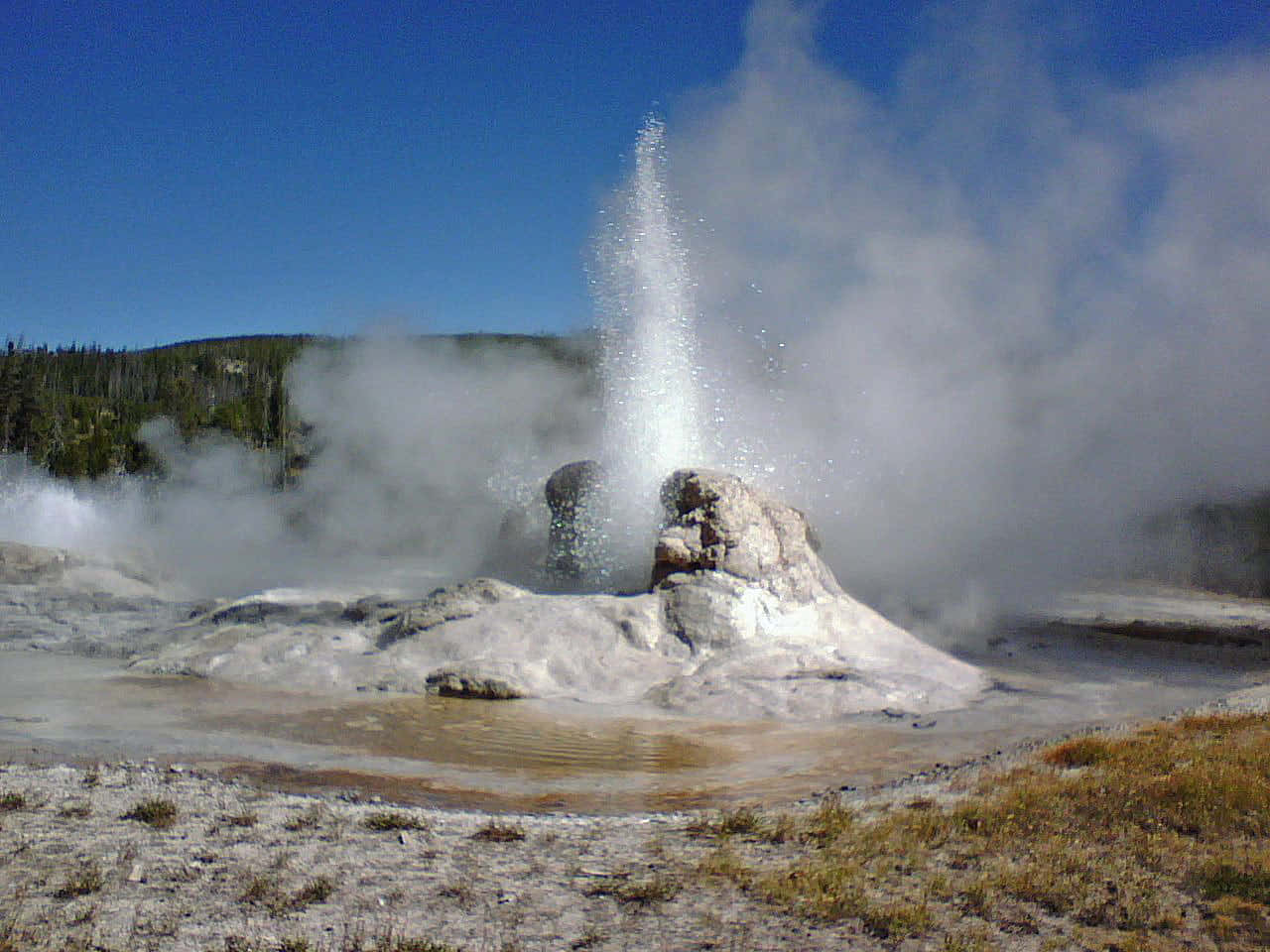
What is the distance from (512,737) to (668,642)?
248 centimetres

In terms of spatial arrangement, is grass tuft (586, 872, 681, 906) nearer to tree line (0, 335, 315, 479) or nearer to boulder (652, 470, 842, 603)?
boulder (652, 470, 842, 603)

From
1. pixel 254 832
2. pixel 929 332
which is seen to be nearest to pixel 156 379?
pixel 929 332

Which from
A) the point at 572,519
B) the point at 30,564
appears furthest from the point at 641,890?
the point at 30,564

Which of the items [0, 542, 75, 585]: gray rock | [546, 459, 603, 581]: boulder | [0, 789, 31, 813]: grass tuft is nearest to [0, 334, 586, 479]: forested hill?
[0, 542, 75, 585]: gray rock

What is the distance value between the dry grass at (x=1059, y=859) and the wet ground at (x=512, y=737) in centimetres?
120

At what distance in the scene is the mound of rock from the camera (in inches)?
345

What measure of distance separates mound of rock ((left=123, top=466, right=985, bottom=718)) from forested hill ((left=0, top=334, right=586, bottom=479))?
42.9 feet

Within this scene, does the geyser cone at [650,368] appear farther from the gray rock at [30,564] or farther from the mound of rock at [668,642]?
the gray rock at [30,564]

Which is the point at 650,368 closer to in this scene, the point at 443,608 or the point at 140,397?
the point at 443,608

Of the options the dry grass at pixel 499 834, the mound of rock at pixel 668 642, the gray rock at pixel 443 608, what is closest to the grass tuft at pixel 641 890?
the dry grass at pixel 499 834

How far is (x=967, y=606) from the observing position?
45.0 feet

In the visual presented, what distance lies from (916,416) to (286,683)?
12.3 metres

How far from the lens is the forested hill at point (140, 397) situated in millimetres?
43000

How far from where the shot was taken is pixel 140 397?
71188 mm
